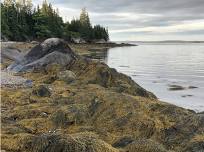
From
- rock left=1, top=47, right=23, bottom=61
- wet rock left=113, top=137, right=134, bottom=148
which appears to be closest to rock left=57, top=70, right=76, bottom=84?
wet rock left=113, top=137, right=134, bottom=148

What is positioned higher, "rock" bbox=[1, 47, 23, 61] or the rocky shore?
the rocky shore

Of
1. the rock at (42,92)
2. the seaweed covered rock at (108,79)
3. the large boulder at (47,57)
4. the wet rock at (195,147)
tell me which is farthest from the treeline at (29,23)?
the wet rock at (195,147)

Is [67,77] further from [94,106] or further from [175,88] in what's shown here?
[175,88]

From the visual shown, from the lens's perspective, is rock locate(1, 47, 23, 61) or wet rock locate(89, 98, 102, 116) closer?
wet rock locate(89, 98, 102, 116)

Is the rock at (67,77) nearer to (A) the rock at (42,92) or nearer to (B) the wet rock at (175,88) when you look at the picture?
(A) the rock at (42,92)

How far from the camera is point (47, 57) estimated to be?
23.5m

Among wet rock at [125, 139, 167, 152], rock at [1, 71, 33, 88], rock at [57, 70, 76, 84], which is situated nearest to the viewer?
wet rock at [125, 139, 167, 152]

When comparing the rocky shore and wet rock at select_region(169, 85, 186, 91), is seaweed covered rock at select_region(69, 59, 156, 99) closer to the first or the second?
the rocky shore

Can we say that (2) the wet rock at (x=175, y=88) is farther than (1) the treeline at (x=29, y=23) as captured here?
No

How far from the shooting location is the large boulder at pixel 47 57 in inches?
907

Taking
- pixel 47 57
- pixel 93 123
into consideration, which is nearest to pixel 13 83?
pixel 47 57

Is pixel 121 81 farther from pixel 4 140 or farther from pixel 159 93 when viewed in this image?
pixel 4 140

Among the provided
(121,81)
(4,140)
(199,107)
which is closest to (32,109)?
(4,140)

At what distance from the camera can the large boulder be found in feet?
75.6
